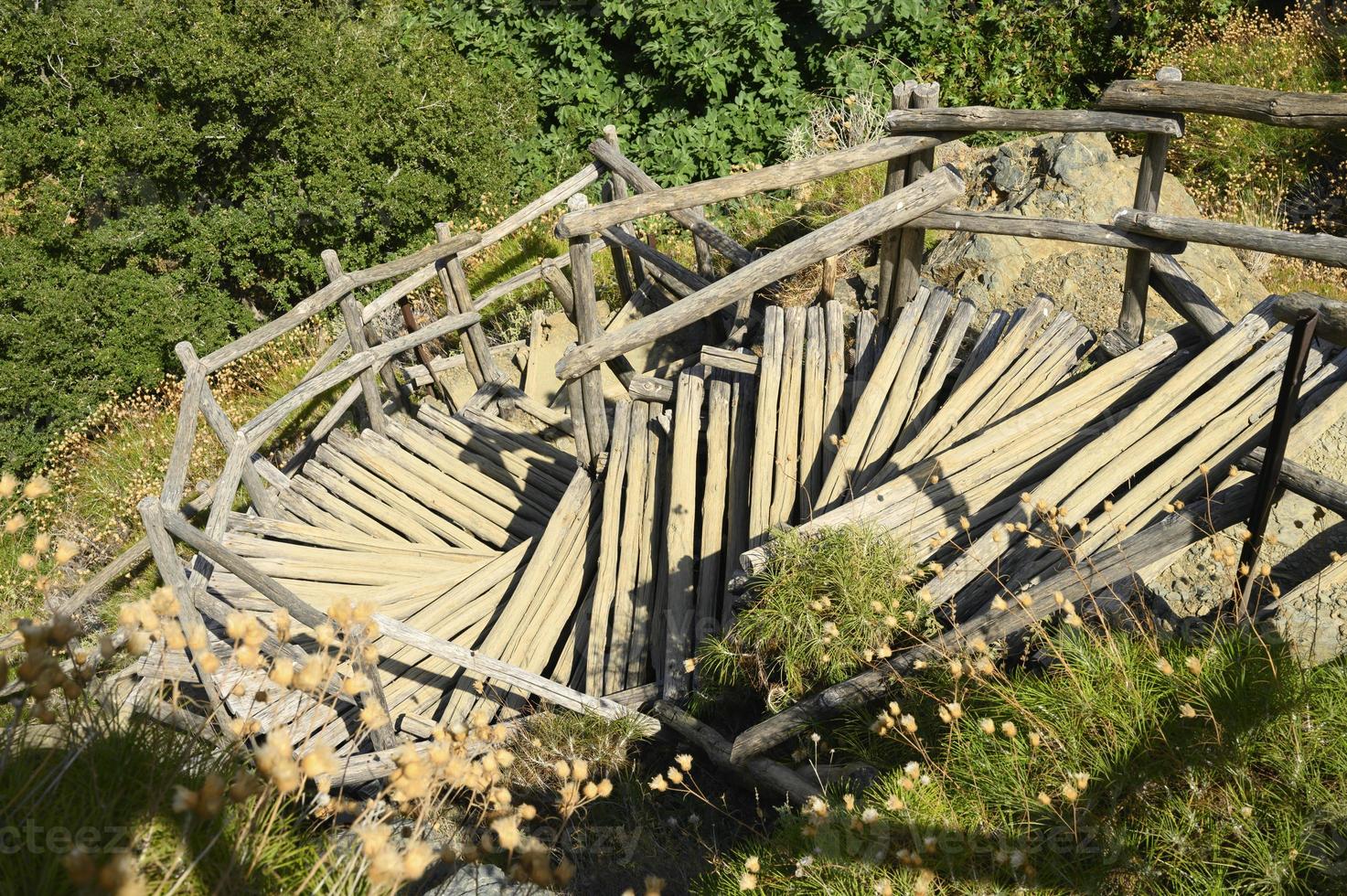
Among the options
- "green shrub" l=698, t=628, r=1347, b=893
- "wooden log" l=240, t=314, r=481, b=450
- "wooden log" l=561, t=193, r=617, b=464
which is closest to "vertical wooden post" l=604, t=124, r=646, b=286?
"wooden log" l=240, t=314, r=481, b=450

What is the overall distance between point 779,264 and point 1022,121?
1817 mm

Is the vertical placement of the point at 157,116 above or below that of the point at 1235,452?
above

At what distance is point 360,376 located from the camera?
26.0ft

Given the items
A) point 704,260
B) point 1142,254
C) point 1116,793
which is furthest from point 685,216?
point 1116,793

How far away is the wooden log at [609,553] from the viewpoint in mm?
6113

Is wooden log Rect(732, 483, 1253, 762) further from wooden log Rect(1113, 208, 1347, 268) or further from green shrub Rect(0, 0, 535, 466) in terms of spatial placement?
green shrub Rect(0, 0, 535, 466)

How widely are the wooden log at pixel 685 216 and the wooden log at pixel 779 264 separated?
1.71 m

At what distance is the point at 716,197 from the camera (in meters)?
6.02

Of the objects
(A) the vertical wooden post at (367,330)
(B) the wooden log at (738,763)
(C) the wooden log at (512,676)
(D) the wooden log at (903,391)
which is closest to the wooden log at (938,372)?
(D) the wooden log at (903,391)

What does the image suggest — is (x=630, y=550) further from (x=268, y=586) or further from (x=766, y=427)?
(x=268, y=586)

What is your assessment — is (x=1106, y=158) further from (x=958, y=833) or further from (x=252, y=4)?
(x=252, y=4)

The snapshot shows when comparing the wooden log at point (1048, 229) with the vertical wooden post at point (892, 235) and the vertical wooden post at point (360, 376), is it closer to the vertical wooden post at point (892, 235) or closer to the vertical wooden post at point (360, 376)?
the vertical wooden post at point (892, 235)

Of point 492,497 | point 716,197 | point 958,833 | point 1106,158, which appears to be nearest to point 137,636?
point 958,833

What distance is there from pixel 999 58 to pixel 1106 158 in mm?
3694
